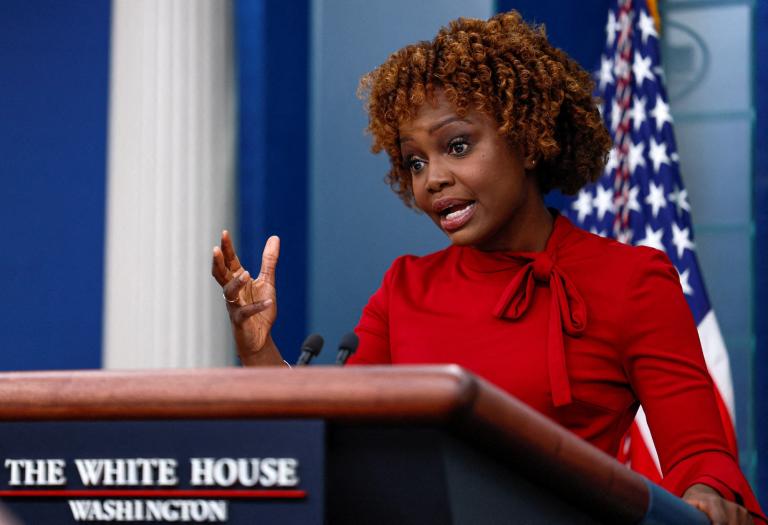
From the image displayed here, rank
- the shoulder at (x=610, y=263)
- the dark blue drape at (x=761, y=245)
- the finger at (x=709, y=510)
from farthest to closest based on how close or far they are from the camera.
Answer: the dark blue drape at (x=761, y=245)
the shoulder at (x=610, y=263)
the finger at (x=709, y=510)

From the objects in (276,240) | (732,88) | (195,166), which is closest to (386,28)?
(195,166)

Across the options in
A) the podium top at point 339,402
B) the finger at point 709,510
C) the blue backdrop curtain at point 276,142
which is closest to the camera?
the podium top at point 339,402

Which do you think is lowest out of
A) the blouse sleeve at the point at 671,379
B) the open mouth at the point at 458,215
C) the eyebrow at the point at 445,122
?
the blouse sleeve at the point at 671,379

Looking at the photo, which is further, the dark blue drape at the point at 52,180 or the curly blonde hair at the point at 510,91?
the dark blue drape at the point at 52,180

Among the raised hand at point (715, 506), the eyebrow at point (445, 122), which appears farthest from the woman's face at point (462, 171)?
the raised hand at point (715, 506)

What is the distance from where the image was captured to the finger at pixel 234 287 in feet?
5.08

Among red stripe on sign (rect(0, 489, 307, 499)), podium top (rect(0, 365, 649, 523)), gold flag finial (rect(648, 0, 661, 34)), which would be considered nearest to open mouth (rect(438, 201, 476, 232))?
podium top (rect(0, 365, 649, 523))

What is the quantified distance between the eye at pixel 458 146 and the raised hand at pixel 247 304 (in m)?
0.33

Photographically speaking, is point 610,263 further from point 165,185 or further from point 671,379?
point 165,185

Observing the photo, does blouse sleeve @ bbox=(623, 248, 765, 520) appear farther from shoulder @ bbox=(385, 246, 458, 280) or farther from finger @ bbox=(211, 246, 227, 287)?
finger @ bbox=(211, 246, 227, 287)

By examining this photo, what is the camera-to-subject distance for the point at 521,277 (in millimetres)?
1654

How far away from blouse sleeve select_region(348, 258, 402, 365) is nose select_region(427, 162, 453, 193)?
0.64 ft

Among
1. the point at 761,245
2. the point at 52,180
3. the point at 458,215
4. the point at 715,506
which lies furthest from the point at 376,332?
the point at 52,180

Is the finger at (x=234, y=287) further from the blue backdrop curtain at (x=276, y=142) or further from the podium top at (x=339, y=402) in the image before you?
the blue backdrop curtain at (x=276, y=142)
